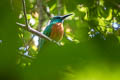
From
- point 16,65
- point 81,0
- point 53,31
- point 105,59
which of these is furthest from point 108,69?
point 53,31

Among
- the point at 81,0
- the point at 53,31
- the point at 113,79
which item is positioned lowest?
the point at 113,79

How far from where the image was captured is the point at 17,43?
0.38 meters

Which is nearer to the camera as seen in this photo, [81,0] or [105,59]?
[105,59]

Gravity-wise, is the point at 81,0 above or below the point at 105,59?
above

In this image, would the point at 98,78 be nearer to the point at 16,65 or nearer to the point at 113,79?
the point at 113,79

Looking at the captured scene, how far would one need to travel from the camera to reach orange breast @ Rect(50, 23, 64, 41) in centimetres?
464

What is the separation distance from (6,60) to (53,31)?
14.7 ft

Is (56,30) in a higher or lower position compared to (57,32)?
higher

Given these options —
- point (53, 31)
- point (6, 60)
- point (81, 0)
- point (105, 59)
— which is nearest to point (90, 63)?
point (105, 59)

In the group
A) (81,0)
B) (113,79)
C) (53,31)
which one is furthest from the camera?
(53,31)

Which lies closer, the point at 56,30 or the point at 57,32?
the point at 57,32

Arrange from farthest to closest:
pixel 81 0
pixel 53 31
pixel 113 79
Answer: pixel 53 31 < pixel 81 0 < pixel 113 79

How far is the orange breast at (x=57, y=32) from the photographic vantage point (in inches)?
183

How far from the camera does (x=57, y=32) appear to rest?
470 cm
